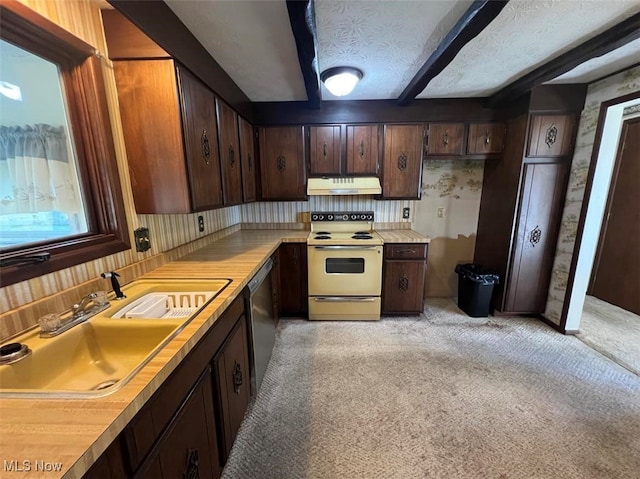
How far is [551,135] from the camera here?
7.74ft

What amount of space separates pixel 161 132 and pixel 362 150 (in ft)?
6.28

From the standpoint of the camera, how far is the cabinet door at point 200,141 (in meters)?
1.43

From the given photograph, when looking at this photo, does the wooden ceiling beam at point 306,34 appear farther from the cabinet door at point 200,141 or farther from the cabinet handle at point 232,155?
the cabinet handle at point 232,155

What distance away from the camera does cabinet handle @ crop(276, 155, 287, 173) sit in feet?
9.10

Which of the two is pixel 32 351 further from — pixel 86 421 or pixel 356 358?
pixel 356 358

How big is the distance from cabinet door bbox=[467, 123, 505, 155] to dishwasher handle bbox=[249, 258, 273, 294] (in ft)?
7.75

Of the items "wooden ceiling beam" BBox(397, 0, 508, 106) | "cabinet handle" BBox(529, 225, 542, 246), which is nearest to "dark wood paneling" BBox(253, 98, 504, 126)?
"wooden ceiling beam" BBox(397, 0, 508, 106)

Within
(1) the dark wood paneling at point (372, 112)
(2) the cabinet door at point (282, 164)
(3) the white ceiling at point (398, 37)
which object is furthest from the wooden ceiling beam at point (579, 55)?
A: (2) the cabinet door at point (282, 164)

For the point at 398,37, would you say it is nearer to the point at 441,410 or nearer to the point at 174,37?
the point at 174,37

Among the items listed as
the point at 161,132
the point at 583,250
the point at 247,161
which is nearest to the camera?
the point at 161,132

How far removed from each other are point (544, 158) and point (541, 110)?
1.41ft

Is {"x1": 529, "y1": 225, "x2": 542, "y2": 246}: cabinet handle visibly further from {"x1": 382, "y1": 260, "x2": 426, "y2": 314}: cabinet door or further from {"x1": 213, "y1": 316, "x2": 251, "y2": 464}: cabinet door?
{"x1": 213, "y1": 316, "x2": 251, "y2": 464}: cabinet door

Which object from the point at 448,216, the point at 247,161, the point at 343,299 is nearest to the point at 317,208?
the point at 247,161

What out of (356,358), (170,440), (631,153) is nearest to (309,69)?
(170,440)
